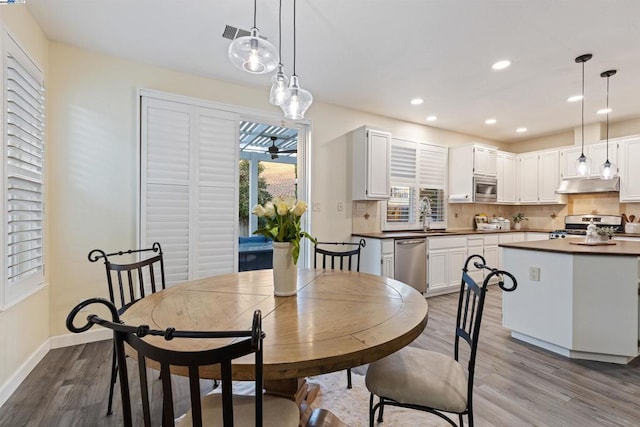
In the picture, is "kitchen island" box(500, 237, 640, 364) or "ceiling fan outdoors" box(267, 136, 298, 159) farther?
"ceiling fan outdoors" box(267, 136, 298, 159)

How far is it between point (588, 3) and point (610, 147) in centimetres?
357

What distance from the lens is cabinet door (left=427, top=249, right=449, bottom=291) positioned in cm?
435

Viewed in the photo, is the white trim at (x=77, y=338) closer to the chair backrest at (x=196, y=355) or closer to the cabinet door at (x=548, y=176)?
the chair backrest at (x=196, y=355)

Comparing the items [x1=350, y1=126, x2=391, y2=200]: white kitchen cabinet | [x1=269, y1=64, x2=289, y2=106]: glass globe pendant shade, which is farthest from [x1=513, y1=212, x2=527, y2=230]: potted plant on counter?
[x1=269, y1=64, x2=289, y2=106]: glass globe pendant shade

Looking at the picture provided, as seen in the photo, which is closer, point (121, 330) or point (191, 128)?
point (121, 330)

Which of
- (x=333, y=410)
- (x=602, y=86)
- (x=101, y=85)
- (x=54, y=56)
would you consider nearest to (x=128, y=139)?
(x=101, y=85)

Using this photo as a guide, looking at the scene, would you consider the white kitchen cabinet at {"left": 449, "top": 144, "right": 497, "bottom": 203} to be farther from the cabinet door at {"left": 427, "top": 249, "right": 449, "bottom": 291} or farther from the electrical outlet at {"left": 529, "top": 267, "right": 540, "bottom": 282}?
the electrical outlet at {"left": 529, "top": 267, "right": 540, "bottom": 282}

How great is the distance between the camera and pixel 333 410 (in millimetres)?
1864

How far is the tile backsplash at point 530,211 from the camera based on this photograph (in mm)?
4520

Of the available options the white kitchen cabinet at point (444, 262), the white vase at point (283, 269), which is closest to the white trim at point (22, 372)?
the white vase at point (283, 269)

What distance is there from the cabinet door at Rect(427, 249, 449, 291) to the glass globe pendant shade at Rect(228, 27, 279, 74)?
3550 mm

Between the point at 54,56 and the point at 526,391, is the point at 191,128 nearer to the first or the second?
the point at 54,56

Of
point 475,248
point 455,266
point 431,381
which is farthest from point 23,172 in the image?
point 475,248

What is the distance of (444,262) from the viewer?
177 inches
